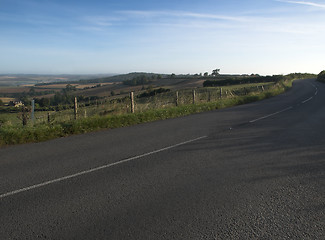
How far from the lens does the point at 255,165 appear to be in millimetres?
5906

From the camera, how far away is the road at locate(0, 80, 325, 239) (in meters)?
3.43

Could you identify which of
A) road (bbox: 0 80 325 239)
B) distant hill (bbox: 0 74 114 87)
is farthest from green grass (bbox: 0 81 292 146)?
distant hill (bbox: 0 74 114 87)

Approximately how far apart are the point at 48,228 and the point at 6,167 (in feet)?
11.0

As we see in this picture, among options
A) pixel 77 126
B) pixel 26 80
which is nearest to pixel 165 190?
pixel 77 126

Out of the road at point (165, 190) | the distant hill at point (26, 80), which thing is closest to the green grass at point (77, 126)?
the road at point (165, 190)

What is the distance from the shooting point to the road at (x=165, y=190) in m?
3.43

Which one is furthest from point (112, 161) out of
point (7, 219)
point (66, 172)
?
point (7, 219)

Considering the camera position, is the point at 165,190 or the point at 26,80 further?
the point at 26,80

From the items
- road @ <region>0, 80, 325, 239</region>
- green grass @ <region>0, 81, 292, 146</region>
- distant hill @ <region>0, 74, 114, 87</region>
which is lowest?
road @ <region>0, 80, 325, 239</region>

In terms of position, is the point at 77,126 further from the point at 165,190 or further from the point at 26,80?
the point at 26,80

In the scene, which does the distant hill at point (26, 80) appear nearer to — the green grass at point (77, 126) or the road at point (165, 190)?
the green grass at point (77, 126)

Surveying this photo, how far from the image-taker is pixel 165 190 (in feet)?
15.1

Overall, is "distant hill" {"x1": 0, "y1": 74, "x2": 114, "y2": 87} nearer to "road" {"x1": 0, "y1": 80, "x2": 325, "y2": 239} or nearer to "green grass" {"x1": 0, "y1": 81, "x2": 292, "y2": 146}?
"green grass" {"x1": 0, "y1": 81, "x2": 292, "y2": 146}

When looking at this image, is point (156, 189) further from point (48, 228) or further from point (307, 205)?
point (307, 205)
